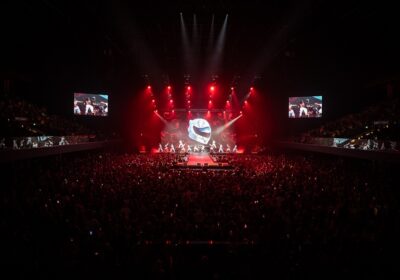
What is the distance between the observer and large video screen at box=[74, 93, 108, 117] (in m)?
30.4

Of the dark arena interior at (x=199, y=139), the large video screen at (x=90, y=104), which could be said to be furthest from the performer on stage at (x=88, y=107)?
the dark arena interior at (x=199, y=139)

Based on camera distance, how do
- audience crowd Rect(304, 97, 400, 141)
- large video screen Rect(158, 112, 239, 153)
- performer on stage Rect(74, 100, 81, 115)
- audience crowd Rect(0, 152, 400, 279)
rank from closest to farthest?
1. audience crowd Rect(0, 152, 400, 279)
2. audience crowd Rect(304, 97, 400, 141)
3. performer on stage Rect(74, 100, 81, 115)
4. large video screen Rect(158, 112, 239, 153)

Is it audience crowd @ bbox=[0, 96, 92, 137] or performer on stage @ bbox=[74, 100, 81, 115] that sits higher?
performer on stage @ bbox=[74, 100, 81, 115]

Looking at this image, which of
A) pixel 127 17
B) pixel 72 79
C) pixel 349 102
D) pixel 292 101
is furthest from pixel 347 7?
pixel 72 79

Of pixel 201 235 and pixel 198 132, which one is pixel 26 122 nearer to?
pixel 201 235

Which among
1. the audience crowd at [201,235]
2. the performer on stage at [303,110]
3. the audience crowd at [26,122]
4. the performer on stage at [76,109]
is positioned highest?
the performer on stage at [303,110]

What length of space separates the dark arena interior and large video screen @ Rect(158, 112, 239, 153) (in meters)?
0.22

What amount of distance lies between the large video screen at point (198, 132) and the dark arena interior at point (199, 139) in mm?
222

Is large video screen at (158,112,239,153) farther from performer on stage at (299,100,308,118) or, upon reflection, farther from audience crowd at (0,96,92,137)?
audience crowd at (0,96,92,137)

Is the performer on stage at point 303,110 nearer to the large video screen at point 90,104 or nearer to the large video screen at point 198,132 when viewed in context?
the large video screen at point 198,132

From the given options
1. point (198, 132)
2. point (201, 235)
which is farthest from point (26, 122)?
point (198, 132)

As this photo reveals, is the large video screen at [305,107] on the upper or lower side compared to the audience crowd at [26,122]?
upper

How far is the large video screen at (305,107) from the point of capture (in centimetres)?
3112

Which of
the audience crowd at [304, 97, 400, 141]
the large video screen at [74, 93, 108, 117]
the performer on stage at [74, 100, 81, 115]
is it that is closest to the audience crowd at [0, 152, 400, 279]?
the audience crowd at [304, 97, 400, 141]
